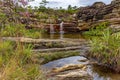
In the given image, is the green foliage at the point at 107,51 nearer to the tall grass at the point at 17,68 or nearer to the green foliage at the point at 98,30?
the tall grass at the point at 17,68

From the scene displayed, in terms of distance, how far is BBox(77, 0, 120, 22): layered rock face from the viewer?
2680 cm

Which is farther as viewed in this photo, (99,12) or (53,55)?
(99,12)

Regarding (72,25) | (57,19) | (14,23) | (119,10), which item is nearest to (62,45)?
(14,23)

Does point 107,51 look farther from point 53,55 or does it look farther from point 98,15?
point 98,15

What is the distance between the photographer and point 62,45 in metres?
13.5

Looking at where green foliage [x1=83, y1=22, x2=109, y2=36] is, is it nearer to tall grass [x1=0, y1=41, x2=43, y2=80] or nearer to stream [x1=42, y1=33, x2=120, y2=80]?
stream [x1=42, y1=33, x2=120, y2=80]

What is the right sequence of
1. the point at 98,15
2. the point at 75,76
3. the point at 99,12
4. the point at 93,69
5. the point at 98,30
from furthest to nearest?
the point at 99,12, the point at 98,15, the point at 98,30, the point at 93,69, the point at 75,76

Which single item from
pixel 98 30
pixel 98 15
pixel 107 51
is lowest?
pixel 98 30

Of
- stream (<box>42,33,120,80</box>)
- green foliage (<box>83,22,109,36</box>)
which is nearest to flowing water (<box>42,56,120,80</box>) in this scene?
stream (<box>42,33,120,80</box>)

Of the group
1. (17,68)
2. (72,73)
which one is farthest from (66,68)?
(17,68)

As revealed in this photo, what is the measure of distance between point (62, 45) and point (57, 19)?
19.7 metres

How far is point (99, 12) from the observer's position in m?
29.6

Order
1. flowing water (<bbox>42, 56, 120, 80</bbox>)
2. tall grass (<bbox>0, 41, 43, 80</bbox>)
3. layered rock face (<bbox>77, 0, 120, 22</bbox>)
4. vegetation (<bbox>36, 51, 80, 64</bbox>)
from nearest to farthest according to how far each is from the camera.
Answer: tall grass (<bbox>0, 41, 43, 80</bbox>)
flowing water (<bbox>42, 56, 120, 80</bbox>)
vegetation (<bbox>36, 51, 80, 64</bbox>)
layered rock face (<bbox>77, 0, 120, 22</bbox>)

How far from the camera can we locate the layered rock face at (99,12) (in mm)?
26797
